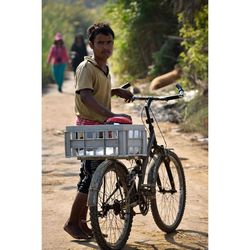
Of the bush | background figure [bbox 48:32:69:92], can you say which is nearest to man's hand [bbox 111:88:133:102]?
the bush

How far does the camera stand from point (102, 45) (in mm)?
5195

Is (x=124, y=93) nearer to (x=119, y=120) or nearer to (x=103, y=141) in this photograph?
(x=119, y=120)

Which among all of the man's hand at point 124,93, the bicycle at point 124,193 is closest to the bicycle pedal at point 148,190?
the bicycle at point 124,193

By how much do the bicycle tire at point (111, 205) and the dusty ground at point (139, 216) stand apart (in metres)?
0.19

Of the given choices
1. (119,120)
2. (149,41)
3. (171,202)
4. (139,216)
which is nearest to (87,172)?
(119,120)

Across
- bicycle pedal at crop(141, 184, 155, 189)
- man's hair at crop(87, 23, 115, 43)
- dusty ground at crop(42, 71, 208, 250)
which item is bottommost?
dusty ground at crop(42, 71, 208, 250)

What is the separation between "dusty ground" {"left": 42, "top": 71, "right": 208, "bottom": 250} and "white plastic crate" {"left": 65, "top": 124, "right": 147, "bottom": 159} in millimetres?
755

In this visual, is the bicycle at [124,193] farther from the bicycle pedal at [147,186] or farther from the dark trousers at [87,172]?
the dark trousers at [87,172]

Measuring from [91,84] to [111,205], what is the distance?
29.8 inches

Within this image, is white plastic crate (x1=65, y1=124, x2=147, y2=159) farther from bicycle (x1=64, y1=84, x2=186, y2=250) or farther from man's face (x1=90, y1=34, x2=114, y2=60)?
man's face (x1=90, y1=34, x2=114, y2=60)

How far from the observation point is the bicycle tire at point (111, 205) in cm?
489

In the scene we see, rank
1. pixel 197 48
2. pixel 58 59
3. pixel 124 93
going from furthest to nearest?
pixel 58 59
pixel 197 48
pixel 124 93

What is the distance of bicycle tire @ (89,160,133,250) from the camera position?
4.89 m
